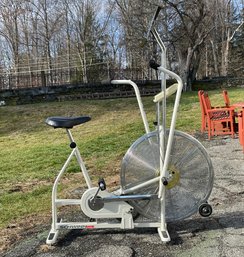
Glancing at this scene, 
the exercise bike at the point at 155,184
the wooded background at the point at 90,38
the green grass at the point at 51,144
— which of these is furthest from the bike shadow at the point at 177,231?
the wooded background at the point at 90,38

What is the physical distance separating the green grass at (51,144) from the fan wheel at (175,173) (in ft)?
4.16

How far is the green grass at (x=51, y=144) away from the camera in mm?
4359

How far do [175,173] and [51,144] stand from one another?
19.4 ft

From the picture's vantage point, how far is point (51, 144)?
8.42m

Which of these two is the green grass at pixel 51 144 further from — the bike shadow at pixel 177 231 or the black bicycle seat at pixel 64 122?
the black bicycle seat at pixel 64 122

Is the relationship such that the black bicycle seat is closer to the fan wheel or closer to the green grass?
the fan wheel

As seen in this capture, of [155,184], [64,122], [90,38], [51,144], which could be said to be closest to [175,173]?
[155,184]

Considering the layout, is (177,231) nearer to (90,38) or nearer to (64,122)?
(64,122)

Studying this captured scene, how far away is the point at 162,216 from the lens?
2.84 m

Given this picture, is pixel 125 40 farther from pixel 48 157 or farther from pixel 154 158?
pixel 154 158

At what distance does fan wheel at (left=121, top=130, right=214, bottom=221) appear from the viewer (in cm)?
289

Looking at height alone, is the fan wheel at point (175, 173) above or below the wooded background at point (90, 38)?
below

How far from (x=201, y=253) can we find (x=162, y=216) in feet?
1.41

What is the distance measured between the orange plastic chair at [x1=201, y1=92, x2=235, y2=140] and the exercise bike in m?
4.31
